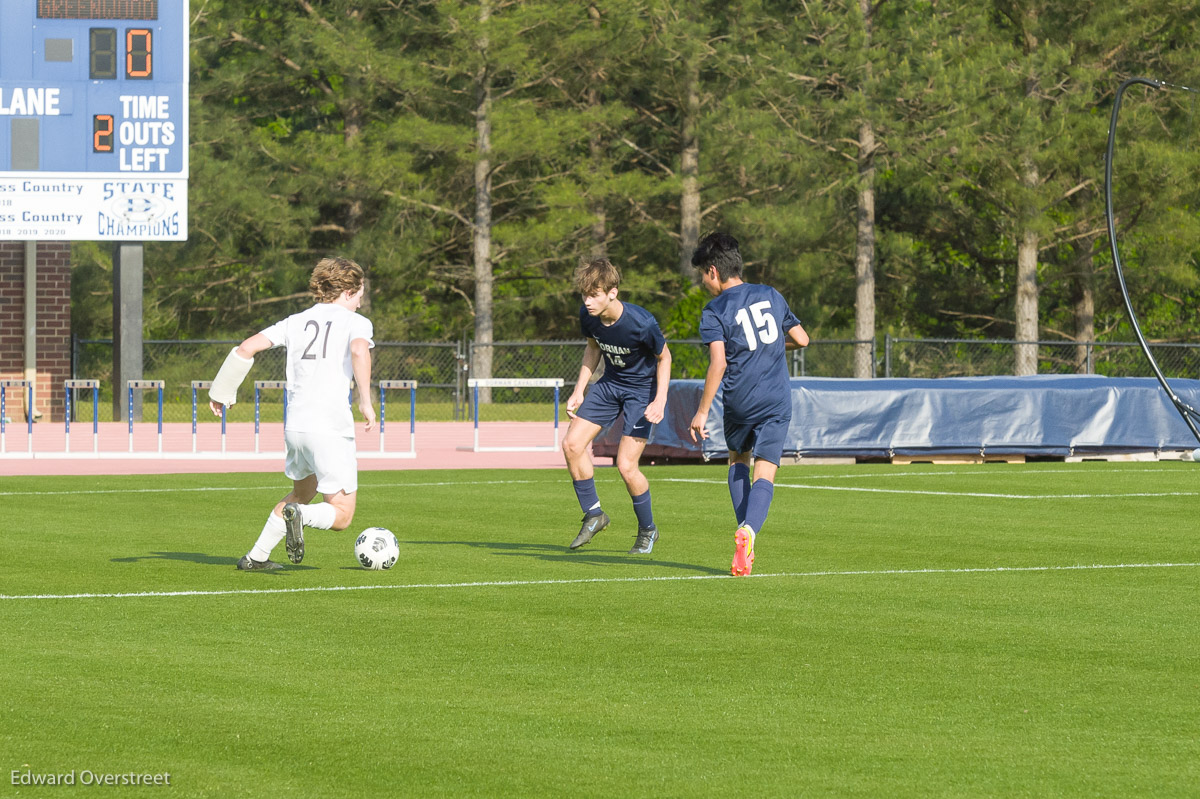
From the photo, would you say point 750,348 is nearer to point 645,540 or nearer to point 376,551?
point 645,540

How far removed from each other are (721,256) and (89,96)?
2119cm

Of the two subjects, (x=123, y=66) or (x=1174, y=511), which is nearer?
(x=1174, y=511)

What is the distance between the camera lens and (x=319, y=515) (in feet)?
32.5

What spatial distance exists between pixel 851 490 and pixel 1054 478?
3.20 m

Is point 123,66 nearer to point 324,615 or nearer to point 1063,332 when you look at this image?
point 324,615

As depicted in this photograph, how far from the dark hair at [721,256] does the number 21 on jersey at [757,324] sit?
9.6 inches

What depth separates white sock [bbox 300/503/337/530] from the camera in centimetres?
988

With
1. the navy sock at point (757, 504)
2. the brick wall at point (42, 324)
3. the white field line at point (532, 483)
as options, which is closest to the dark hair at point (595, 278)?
the navy sock at point (757, 504)

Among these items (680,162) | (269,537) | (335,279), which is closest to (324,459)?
(269,537)

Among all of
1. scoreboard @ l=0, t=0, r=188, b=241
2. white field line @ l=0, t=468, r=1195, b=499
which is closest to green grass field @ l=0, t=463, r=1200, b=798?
white field line @ l=0, t=468, r=1195, b=499

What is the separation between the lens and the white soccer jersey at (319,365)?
982 cm

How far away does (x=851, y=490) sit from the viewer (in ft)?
58.7

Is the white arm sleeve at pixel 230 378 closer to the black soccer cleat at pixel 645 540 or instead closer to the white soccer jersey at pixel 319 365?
the white soccer jersey at pixel 319 365

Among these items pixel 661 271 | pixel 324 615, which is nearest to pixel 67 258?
pixel 661 271
